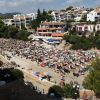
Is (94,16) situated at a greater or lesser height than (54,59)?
greater

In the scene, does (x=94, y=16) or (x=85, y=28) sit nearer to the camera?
(x=85, y=28)

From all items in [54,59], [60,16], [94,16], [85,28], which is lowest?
[54,59]

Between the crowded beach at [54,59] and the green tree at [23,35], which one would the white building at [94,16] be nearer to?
the green tree at [23,35]

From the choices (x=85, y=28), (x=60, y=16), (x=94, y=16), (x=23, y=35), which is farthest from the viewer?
(x=60, y=16)

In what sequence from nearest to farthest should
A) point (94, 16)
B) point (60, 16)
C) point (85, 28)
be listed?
point (85, 28)
point (94, 16)
point (60, 16)

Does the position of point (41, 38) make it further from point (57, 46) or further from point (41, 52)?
point (41, 52)

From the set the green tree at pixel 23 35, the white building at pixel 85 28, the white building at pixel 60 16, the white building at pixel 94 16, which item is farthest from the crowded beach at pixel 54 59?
the white building at pixel 60 16

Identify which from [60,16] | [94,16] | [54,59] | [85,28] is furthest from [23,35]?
[54,59]

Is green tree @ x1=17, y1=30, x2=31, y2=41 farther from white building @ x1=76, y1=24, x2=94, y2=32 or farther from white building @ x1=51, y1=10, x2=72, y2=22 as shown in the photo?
white building @ x1=51, y1=10, x2=72, y2=22

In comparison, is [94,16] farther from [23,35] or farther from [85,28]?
[23,35]

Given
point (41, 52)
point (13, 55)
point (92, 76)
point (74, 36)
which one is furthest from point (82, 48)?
point (92, 76)

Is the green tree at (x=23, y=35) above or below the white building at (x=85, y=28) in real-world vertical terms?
below

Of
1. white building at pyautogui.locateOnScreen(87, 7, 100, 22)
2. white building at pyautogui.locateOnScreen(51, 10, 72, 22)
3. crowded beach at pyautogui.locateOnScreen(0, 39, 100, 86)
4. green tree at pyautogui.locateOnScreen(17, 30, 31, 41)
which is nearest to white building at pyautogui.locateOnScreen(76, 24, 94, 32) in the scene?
green tree at pyautogui.locateOnScreen(17, 30, 31, 41)
